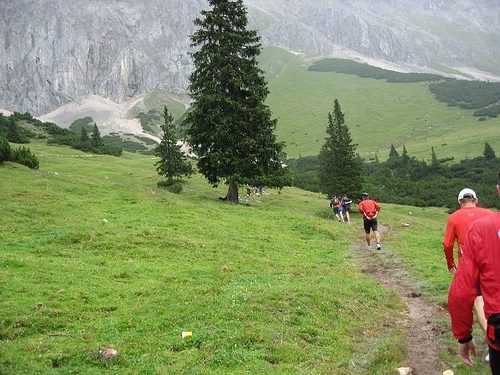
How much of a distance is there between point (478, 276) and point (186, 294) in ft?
33.3

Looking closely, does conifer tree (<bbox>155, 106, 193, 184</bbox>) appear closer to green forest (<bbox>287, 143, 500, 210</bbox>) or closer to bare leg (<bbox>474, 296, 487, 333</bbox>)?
green forest (<bbox>287, 143, 500, 210</bbox>)

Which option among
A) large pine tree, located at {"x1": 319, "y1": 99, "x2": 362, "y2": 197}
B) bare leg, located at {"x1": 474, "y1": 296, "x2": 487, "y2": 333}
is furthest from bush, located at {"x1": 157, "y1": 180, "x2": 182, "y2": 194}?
bare leg, located at {"x1": 474, "y1": 296, "x2": 487, "y2": 333}

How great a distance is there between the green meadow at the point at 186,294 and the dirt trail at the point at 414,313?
313 millimetres

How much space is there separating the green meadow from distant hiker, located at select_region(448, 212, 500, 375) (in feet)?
15.0

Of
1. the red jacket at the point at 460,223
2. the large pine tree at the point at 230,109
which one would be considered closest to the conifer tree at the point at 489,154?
the large pine tree at the point at 230,109

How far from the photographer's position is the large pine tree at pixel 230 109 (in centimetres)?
3856

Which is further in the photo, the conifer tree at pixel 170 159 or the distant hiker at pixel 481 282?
the conifer tree at pixel 170 159

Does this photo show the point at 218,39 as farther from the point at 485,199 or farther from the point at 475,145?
the point at 475,145

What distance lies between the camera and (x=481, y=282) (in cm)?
548

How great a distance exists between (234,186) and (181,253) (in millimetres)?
20636

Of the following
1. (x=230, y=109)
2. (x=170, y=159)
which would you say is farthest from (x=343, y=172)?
(x=230, y=109)

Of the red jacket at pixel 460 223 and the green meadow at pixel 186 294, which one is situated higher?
the red jacket at pixel 460 223

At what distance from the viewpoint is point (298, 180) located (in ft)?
342

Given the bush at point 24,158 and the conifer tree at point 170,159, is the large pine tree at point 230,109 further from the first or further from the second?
the conifer tree at point 170,159
